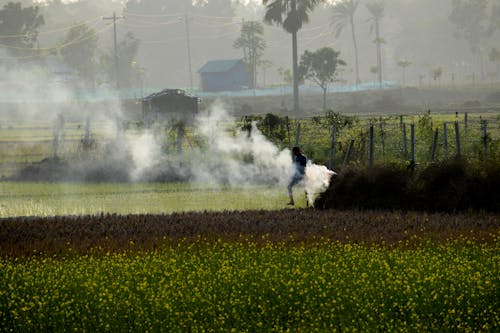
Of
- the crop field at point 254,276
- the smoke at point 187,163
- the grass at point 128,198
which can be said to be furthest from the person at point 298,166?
the crop field at point 254,276

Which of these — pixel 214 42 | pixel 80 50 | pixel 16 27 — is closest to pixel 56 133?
pixel 16 27

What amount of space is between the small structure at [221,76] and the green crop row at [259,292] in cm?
10627

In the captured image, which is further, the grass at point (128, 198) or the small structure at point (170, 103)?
the small structure at point (170, 103)

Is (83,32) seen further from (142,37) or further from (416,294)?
(416,294)

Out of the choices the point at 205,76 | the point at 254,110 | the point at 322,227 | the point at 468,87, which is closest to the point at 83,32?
the point at 205,76

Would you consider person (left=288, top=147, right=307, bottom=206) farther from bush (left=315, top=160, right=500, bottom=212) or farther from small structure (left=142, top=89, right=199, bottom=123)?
small structure (left=142, top=89, right=199, bottom=123)

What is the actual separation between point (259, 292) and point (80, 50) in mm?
122030

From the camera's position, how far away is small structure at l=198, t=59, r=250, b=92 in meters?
123

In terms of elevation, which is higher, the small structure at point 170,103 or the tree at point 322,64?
the tree at point 322,64

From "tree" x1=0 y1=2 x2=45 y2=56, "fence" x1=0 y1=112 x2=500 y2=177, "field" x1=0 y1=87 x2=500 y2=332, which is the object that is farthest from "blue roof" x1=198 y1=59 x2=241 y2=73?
"field" x1=0 y1=87 x2=500 y2=332

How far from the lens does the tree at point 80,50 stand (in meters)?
133

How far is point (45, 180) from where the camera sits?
124ft

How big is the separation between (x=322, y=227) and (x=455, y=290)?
6553mm

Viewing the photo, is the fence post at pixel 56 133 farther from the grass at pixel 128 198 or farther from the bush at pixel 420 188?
the bush at pixel 420 188
